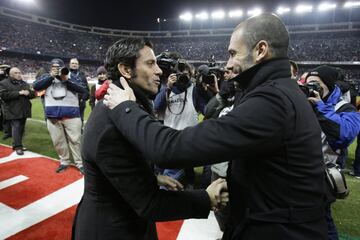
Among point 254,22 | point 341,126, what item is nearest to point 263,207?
point 254,22

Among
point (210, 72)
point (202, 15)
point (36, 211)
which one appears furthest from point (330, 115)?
point (202, 15)

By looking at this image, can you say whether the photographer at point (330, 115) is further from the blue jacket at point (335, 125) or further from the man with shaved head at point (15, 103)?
the man with shaved head at point (15, 103)

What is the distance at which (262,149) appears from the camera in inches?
43.5

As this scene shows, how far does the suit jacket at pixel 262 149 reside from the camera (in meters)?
1.08

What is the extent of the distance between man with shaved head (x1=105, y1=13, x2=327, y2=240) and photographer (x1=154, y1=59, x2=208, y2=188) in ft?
8.43

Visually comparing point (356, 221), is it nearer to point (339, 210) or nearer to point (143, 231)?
point (339, 210)

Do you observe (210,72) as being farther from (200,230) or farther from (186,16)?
(186,16)

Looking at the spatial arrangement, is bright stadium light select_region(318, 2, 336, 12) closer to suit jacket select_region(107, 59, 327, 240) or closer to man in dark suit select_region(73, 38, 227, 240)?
man in dark suit select_region(73, 38, 227, 240)

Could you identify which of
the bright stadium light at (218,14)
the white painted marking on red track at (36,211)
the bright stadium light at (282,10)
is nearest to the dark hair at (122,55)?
the white painted marking on red track at (36,211)

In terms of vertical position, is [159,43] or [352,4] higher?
[352,4]

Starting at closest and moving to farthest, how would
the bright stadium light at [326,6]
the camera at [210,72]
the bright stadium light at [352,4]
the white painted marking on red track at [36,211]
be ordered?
the white painted marking on red track at [36,211], the camera at [210,72], the bright stadium light at [352,4], the bright stadium light at [326,6]

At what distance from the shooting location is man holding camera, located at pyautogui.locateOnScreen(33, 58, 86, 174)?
15.7ft

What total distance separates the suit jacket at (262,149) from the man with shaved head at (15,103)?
19.7 ft

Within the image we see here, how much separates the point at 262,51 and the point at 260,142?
47 centimetres
